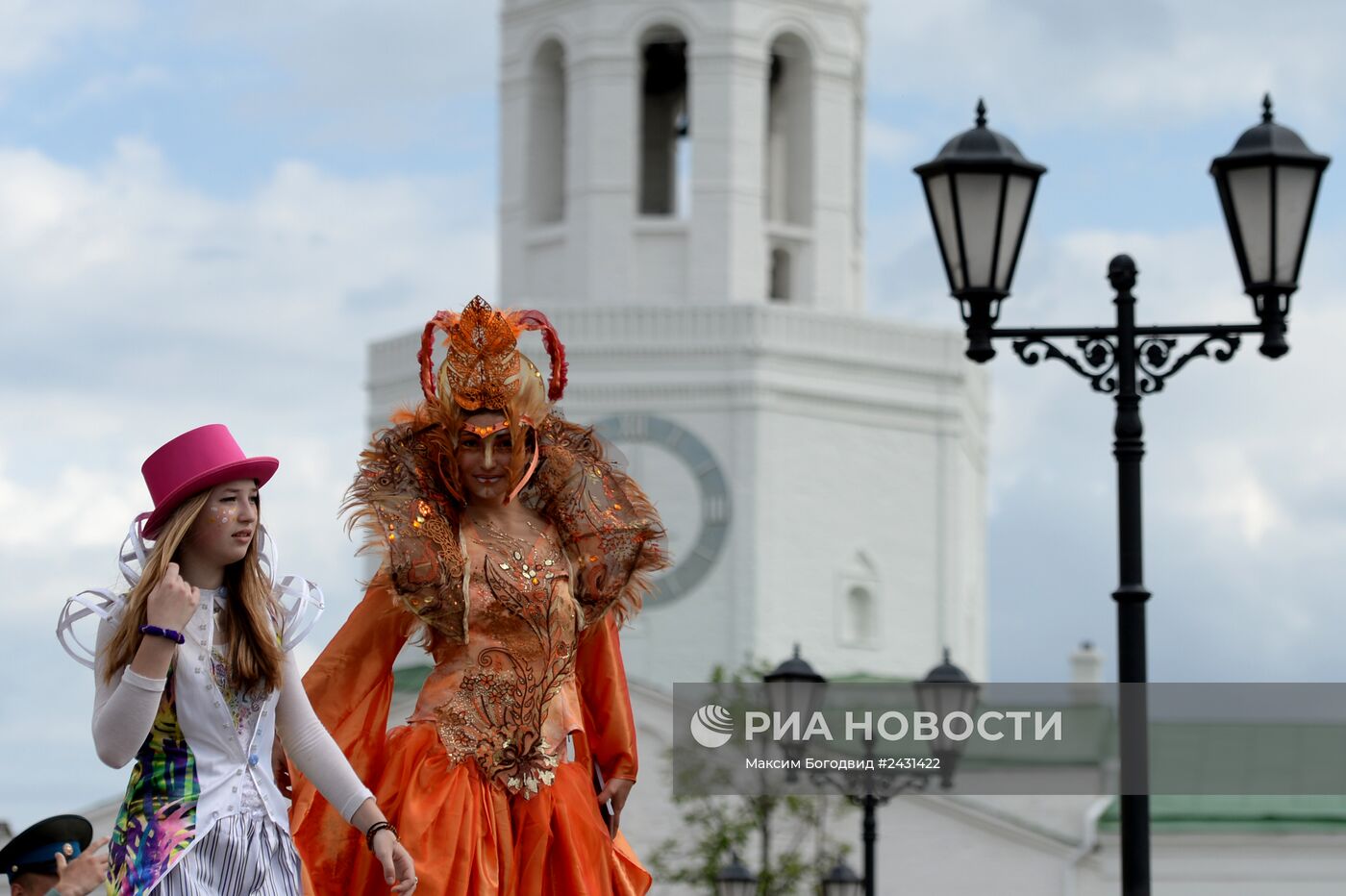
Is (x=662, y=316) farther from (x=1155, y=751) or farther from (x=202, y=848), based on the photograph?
(x=202, y=848)

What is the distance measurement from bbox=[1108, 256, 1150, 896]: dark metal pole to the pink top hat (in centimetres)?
525

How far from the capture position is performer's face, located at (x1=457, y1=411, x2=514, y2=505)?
10.0 metres

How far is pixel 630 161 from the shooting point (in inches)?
2002

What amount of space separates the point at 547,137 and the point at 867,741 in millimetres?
33478

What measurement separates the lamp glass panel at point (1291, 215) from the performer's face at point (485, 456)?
4.66 meters

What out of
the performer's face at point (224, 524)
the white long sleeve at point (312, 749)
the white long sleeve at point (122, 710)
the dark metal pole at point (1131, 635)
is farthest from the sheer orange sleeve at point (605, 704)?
the dark metal pole at point (1131, 635)

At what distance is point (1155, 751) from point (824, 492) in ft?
24.3

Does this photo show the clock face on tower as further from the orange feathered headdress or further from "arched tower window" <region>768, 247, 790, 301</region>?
the orange feathered headdress

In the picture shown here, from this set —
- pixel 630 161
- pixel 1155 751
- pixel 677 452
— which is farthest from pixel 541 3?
pixel 1155 751

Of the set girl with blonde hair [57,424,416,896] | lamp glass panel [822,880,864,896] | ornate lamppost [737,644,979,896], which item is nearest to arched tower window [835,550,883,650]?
lamp glass panel [822,880,864,896]

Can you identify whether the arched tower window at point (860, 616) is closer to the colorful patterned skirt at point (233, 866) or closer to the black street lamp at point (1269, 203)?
the black street lamp at point (1269, 203)

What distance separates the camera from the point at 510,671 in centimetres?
995

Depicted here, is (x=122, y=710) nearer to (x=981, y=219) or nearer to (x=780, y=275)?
(x=981, y=219)

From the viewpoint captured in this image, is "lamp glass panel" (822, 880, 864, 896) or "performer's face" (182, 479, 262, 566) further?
"lamp glass panel" (822, 880, 864, 896)
